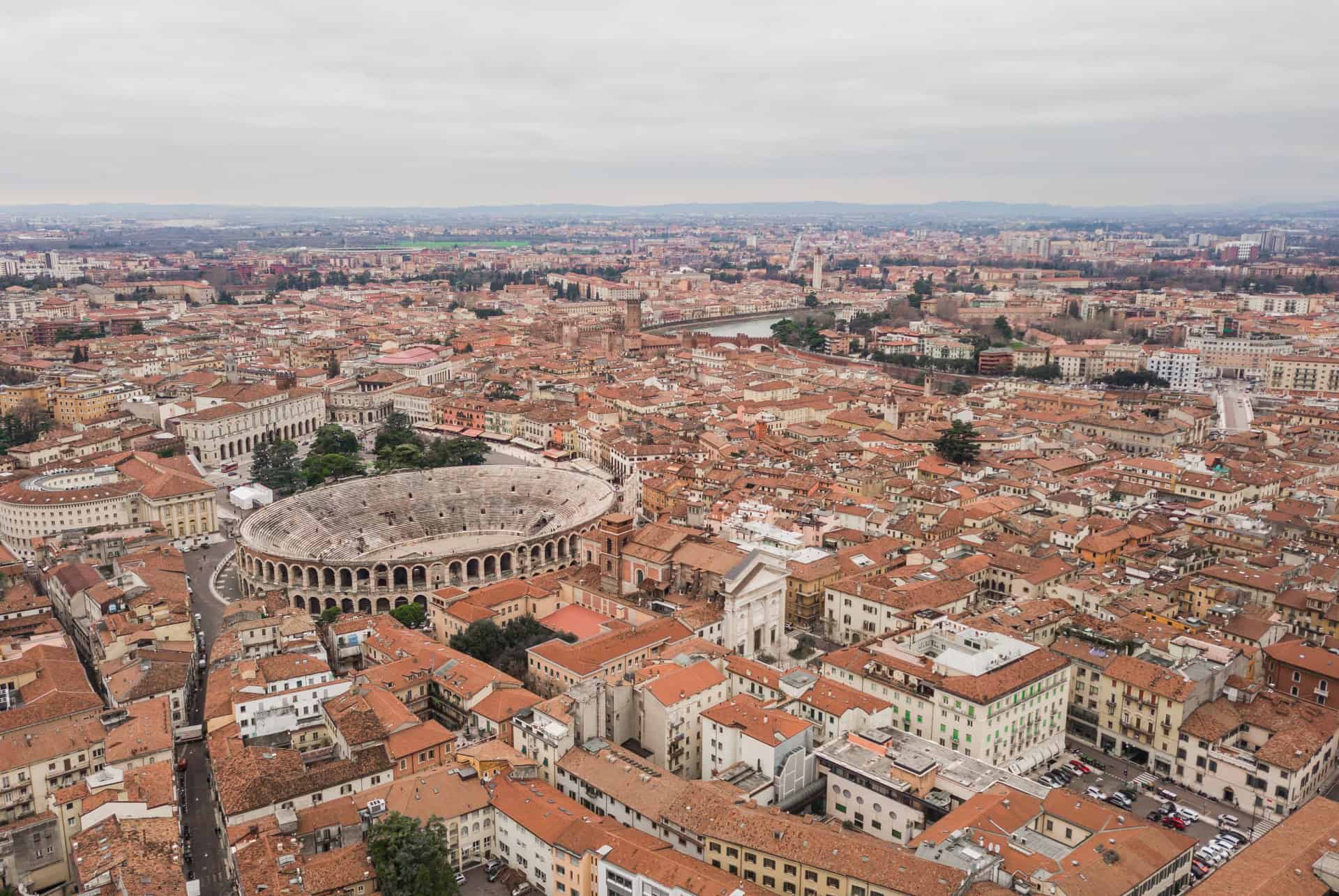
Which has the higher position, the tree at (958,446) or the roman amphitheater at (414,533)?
the tree at (958,446)

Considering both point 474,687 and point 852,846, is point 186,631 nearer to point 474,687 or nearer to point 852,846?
point 474,687

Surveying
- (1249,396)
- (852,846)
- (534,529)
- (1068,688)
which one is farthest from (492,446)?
(1249,396)

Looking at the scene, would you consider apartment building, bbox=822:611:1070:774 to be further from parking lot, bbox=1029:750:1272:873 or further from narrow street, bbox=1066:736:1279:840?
narrow street, bbox=1066:736:1279:840

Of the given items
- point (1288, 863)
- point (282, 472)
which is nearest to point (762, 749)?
point (1288, 863)

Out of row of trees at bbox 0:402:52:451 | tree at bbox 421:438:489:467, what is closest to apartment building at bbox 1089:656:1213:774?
tree at bbox 421:438:489:467

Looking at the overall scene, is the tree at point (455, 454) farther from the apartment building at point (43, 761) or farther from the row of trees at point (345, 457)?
the apartment building at point (43, 761)

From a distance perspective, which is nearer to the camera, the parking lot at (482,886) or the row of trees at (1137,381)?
the parking lot at (482,886)

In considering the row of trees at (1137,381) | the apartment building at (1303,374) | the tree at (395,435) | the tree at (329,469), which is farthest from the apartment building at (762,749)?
the apartment building at (1303,374)
